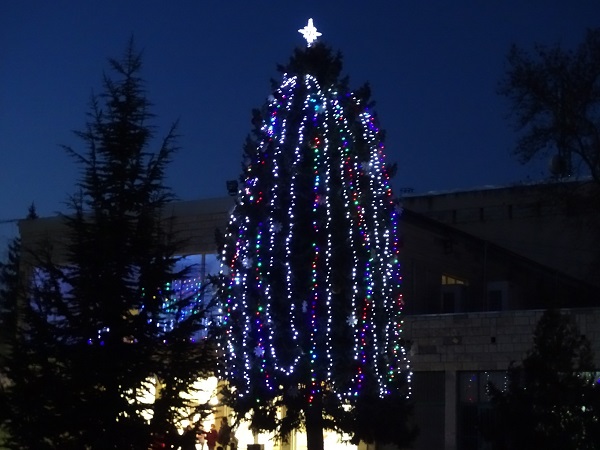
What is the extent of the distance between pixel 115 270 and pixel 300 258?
7438 mm

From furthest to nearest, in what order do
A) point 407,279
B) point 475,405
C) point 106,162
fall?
point 407,279 → point 475,405 → point 106,162

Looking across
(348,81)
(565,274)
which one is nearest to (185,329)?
(348,81)

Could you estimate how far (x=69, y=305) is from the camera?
47.9 ft

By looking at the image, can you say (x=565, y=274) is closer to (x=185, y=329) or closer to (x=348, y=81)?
(x=348, y=81)

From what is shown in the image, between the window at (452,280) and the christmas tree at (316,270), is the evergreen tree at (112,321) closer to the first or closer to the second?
the christmas tree at (316,270)

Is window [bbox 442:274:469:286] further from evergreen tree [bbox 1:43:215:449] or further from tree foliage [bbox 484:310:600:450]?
evergreen tree [bbox 1:43:215:449]

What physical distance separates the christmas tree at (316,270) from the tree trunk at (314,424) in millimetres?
27

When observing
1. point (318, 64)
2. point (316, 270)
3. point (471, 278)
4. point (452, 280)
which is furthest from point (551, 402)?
point (471, 278)

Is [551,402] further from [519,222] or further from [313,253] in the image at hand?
[519,222]

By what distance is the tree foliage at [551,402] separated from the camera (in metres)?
17.9

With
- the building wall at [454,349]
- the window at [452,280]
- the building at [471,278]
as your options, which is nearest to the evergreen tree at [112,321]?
the building at [471,278]

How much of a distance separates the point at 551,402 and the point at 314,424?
5497 mm

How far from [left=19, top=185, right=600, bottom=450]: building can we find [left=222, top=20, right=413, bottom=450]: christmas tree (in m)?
1.91

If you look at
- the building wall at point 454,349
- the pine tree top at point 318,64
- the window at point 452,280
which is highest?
the pine tree top at point 318,64
